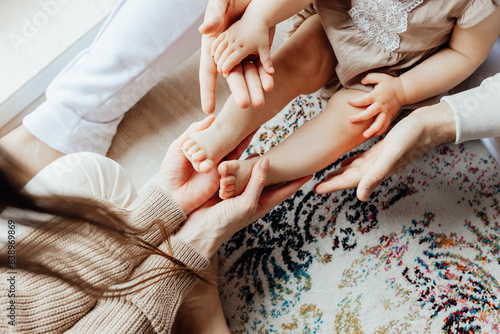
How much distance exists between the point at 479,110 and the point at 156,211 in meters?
0.56

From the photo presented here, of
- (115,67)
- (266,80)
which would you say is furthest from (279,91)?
(115,67)

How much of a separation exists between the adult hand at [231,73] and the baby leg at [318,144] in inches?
5.2

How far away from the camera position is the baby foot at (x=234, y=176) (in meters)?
0.68

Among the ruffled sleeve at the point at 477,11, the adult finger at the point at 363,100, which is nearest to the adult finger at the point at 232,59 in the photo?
the adult finger at the point at 363,100

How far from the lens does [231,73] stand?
2.13 ft

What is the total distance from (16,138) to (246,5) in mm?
570

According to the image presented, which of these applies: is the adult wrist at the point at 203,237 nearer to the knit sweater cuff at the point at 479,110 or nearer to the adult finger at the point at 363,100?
the adult finger at the point at 363,100

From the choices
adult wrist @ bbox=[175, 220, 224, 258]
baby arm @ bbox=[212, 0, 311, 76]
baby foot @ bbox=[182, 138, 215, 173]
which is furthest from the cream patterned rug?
baby arm @ bbox=[212, 0, 311, 76]

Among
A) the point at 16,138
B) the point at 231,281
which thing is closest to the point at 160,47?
the point at 16,138

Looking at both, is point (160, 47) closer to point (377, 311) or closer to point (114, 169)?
point (114, 169)

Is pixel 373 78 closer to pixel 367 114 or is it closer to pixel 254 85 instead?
pixel 367 114

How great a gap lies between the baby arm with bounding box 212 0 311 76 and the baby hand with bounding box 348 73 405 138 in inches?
7.5

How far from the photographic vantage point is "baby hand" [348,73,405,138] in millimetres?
709

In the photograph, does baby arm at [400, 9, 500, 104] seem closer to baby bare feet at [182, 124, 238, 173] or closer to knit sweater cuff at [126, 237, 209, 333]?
baby bare feet at [182, 124, 238, 173]
